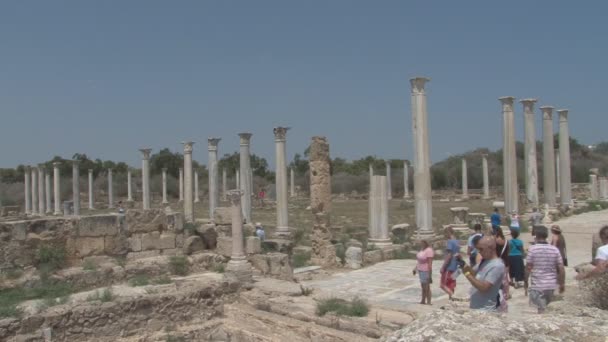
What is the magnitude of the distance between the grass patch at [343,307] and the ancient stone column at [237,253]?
2.95 m

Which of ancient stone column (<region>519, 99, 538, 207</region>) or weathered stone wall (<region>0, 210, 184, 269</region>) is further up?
ancient stone column (<region>519, 99, 538, 207</region>)

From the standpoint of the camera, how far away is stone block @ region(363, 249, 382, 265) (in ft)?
51.6

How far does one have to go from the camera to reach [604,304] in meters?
5.59

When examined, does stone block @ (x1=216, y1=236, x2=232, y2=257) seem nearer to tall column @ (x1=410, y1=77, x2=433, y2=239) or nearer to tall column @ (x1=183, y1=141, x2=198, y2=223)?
tall column @ (x1=410, y1=77, x2=433, y2=239)

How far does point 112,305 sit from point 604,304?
7111mm

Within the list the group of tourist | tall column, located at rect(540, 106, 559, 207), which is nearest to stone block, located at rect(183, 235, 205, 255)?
the group of tourist

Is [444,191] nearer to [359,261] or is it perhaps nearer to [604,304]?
[359,261]

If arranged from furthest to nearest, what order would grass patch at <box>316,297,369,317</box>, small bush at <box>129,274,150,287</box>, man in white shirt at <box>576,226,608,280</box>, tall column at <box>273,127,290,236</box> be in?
tall column at <box>273,127,290,236</box> < small bush at <box>129,274,150,287</box> < grass patch at <box>316,297,369,317</box> < man in white shirt at <box>576,226,608,280</box>

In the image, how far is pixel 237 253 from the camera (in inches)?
466

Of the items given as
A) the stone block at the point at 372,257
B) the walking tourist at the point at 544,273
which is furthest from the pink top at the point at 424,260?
the stone block at the point at 372,257

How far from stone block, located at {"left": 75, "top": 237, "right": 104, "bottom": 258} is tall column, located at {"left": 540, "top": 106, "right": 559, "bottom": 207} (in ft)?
64.5

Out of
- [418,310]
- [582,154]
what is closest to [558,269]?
[418,310]

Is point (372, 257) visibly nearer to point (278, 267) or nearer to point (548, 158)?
point (278, 267)

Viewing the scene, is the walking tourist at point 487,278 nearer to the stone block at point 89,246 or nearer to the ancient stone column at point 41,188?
the stone block at point 89,246
